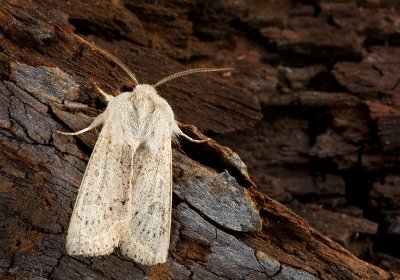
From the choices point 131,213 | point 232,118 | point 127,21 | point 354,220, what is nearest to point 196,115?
point 232,118

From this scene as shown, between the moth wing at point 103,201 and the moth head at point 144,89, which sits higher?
the moth head at point 144,89

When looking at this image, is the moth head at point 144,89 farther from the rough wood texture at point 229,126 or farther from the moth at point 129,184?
the rough wood texture at point 229,126

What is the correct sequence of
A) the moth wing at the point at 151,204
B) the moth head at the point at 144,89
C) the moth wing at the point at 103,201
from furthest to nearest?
the moth head at the point at 144,89 → the moth wing at the point at 151,204 → the moth wing at the point at 103,201

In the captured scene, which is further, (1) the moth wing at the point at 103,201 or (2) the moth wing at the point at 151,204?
(2) the moth wing at the point at 151,204

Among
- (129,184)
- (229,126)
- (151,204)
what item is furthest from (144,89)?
(229,126)

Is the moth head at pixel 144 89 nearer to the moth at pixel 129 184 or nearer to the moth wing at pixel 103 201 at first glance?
the moth at pixel 129 184

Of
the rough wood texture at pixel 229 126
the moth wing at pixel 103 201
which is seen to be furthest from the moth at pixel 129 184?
the rough wood texture at pixel 229 126

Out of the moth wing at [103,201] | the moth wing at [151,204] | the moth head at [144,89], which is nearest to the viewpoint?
the moth wing at [103,201]
